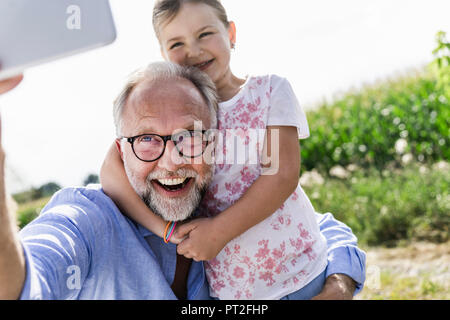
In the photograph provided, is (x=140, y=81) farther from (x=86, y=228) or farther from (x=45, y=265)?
(x=45, y=265)

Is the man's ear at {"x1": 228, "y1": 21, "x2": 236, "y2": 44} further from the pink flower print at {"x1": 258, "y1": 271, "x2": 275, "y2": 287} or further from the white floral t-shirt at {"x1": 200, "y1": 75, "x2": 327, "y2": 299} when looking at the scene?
the pink flower print at {"x1": 258, "y1": 271, "x2": 275, "y2": 287}

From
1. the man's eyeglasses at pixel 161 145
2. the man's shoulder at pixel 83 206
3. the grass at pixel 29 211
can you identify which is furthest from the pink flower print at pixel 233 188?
the grass at pixel 29 211

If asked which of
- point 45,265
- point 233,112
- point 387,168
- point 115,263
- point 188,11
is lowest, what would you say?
point 387,168

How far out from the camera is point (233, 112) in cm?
206

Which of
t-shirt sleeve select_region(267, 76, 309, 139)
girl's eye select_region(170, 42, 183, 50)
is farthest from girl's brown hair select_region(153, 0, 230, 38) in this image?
t-shirt sleeve select_region(267, 76, 309, 139)

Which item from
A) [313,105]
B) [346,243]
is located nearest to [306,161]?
[313,105]

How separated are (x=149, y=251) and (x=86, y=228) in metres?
0.32

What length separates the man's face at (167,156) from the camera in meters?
1.94

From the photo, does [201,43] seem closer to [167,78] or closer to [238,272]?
[167,78]

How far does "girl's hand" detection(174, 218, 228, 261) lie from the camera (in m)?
1.84

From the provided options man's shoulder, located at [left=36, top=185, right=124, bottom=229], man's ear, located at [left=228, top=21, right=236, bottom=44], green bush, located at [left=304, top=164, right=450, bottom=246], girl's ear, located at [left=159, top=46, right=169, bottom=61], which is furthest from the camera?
green bush, located at [left=304, top=164, right=450, bottom=246]

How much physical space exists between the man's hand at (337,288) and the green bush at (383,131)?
440 centimetres

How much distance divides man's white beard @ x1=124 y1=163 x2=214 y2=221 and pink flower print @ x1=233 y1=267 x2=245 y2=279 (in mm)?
308

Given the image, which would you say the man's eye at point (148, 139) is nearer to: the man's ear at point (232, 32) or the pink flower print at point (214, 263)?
the pink flower print at point (214, 263)
